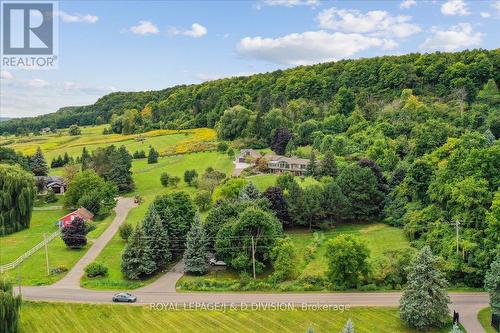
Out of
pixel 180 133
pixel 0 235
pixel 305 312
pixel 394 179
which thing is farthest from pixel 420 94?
pixel 0 235

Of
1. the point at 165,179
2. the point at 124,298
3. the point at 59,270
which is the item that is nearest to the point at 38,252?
the point at 59,270

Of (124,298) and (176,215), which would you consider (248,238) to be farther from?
(124,298)

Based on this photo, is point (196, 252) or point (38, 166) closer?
point (196, 252)

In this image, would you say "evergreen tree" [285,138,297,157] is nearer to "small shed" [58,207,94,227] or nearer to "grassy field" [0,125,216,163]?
"grassy field" [0,125,216,163]

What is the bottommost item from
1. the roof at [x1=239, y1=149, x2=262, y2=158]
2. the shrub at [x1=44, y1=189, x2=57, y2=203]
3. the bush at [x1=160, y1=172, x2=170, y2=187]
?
the shrub at [x1=44, y1=189, x2=57, y2=203]

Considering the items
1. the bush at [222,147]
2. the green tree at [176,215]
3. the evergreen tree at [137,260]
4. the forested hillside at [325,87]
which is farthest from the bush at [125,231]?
the forested hillside at [325,87]

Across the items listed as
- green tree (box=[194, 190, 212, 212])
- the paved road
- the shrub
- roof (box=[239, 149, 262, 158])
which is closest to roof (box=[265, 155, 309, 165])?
roof (box=[239, 149, 262, 158])
